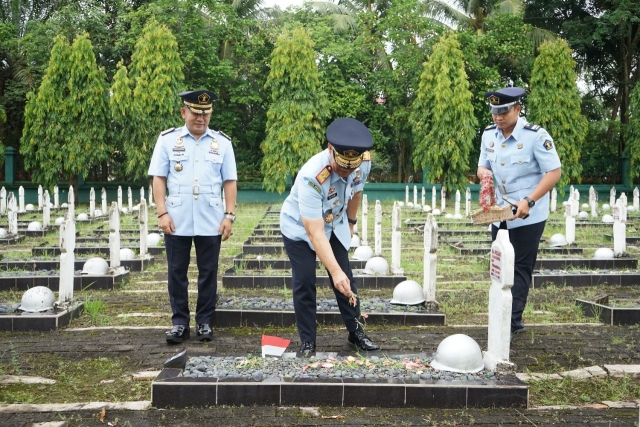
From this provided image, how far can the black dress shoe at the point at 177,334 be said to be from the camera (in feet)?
19.9

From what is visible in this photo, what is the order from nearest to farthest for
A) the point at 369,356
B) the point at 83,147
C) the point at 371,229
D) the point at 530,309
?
the point at 369,356, the point at 530,309, the point at 371,229, the point at 83,147

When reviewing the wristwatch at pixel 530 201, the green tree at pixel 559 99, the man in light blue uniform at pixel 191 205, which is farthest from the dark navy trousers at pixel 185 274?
the green tree at pixel 559 99

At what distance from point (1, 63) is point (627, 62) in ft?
95.0

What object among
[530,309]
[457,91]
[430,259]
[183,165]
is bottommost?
[530,309]

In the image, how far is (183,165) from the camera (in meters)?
6.25

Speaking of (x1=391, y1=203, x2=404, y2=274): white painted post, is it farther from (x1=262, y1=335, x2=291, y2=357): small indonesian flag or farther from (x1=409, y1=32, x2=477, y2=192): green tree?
(x1=409, y1=32, x2=477, y2=192): green tree

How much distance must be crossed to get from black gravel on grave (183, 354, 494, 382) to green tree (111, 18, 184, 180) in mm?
25923

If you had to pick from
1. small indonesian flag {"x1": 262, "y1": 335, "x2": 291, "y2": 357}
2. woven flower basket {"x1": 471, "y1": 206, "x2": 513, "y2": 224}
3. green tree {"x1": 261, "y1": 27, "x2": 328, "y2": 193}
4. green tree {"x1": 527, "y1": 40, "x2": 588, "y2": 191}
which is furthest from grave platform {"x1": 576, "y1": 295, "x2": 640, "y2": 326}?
green tree {"x1": 261, "y1": 27, "x2": 328, "y2": 193}

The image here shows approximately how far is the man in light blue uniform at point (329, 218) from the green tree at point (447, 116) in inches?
966

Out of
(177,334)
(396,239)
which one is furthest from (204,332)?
(396,239)

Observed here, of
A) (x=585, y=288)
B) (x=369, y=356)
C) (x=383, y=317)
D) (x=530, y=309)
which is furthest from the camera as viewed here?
(x=585, y=288)

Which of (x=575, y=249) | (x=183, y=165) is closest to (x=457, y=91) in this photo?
(x=575, y=249)

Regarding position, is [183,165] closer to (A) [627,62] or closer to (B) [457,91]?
(B) [457,91]

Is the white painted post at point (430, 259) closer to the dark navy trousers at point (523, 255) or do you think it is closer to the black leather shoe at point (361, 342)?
the dark navy trousers at point (523, 255)
